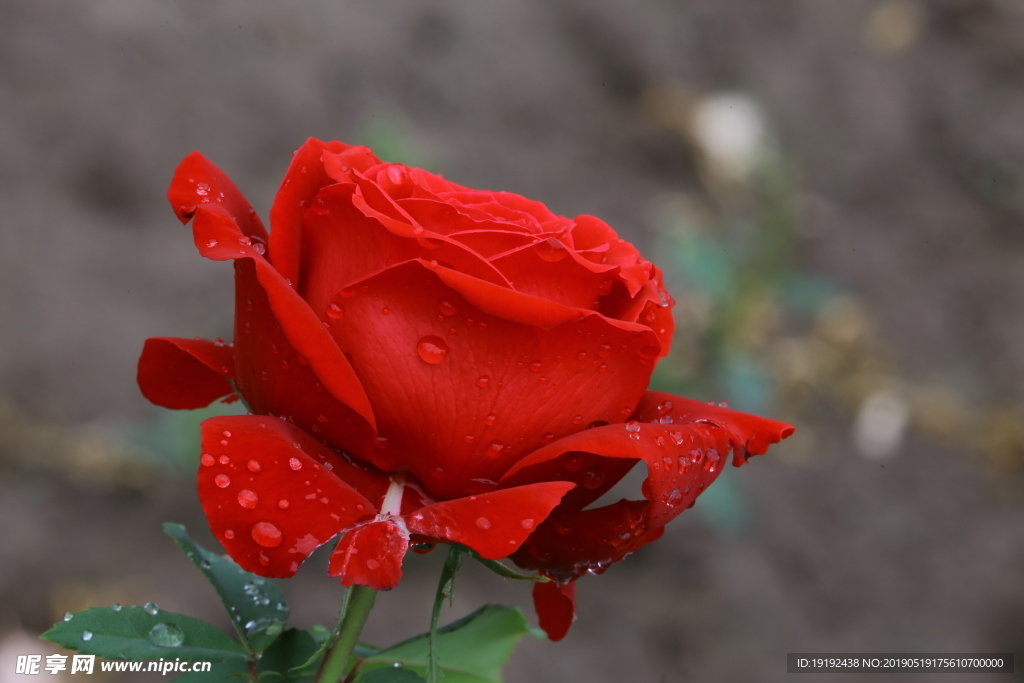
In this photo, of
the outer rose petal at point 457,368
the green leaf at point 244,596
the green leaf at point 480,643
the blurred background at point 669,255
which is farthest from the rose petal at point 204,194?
the blurred background at point 669,255

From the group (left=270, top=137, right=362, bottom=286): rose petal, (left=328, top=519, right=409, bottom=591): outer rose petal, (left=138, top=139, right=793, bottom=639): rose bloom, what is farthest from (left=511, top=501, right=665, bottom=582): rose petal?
(left=270, top=137, right=362, bottom=286): rose petal

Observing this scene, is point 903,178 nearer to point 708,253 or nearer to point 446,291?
point 708,253

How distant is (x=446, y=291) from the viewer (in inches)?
17.4

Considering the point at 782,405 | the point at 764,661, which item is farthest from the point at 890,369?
the point at 764,661

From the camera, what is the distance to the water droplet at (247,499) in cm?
41

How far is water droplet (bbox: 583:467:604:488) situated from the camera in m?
0.47

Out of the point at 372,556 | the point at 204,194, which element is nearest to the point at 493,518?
the point at 372,556

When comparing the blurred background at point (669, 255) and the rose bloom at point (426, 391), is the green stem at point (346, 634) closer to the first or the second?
the rose bloom at point (426, 391)

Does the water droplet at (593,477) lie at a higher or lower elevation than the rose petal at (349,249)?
lower

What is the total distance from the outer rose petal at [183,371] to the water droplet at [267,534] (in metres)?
0.16

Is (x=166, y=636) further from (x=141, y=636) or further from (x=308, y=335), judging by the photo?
(x=308, y=335)

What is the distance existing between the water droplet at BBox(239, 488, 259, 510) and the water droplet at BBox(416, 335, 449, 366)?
0.38 ft

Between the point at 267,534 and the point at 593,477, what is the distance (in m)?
0.18

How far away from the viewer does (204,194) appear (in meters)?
0.50
